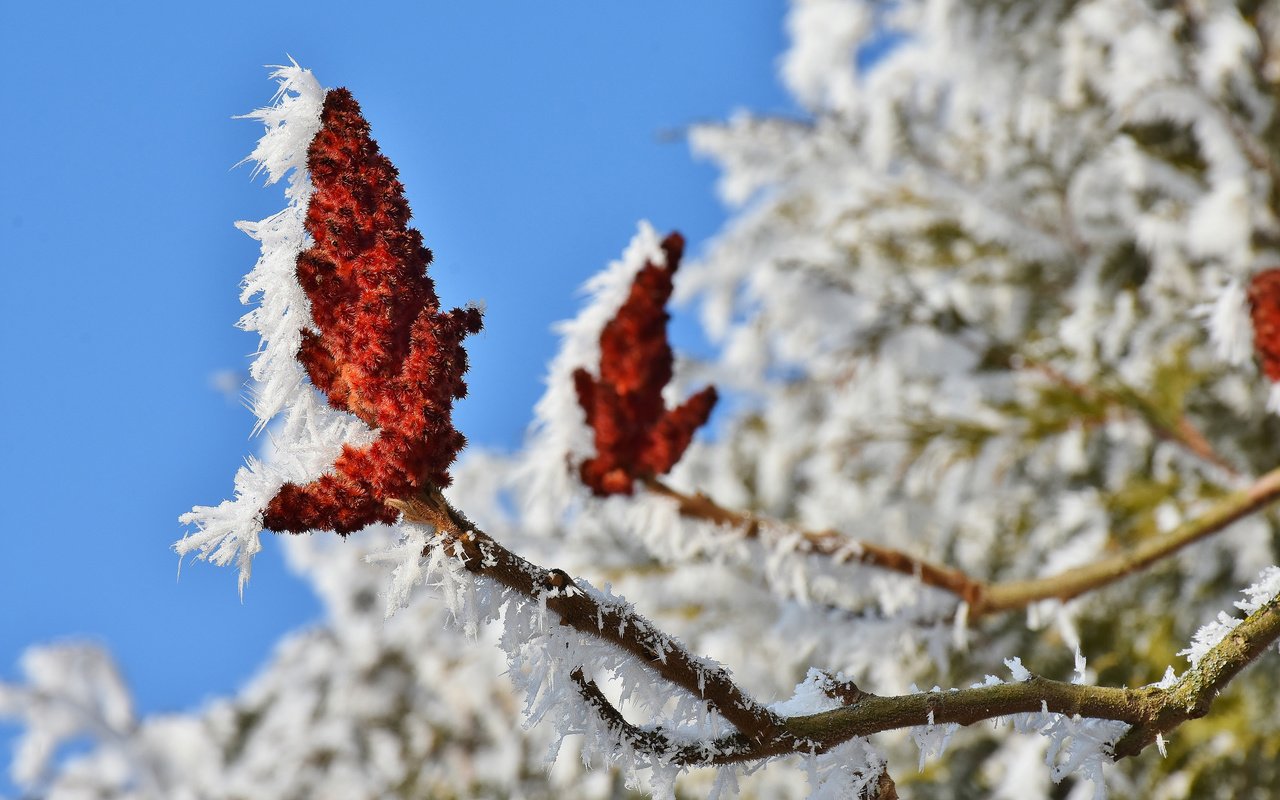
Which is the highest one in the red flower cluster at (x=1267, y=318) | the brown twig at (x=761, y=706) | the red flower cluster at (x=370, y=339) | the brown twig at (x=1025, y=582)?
the red flower cluster at (x=1267, y=318)

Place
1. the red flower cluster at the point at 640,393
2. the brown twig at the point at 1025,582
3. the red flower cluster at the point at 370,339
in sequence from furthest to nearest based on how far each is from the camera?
the brown twig at the point at 1025,582
the red flower cluster at the point at 640,393
the red flower cluster at the point at 370,339

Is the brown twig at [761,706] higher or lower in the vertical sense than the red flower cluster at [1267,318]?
lower

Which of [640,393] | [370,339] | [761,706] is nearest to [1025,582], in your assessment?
[640,393]

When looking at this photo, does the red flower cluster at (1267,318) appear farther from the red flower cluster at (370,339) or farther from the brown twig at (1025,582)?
the red flower cluster at (370,339)

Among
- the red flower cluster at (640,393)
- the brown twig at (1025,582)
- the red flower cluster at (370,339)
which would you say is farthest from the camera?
the brown twig at (1025,582)

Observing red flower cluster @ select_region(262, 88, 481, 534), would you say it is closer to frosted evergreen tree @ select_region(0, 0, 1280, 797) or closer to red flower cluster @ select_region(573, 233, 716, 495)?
frosted evergreen tree @ select_region(0, 0, 1280, 797)

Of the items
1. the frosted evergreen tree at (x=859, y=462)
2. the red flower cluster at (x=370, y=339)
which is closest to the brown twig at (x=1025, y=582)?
the frosted evergreen tree at (x=859, y=462)
